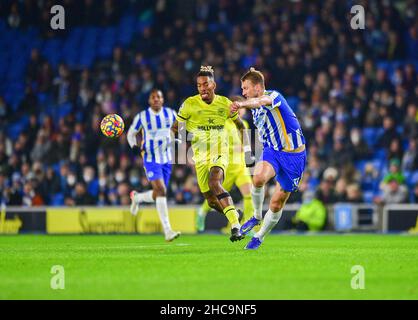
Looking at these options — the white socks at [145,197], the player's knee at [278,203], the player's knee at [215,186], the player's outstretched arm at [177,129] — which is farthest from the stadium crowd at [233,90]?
the player's knee at [278,203]

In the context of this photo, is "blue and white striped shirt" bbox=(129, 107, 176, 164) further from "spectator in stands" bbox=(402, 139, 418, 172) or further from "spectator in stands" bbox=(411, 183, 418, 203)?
"spectator in stands" bbox=(402, 139, 418, 172)

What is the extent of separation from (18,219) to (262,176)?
10621mm

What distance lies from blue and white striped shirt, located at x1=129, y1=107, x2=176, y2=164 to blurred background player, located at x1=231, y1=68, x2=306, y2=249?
4.40m

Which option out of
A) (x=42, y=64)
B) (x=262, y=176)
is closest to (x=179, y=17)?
(x=42, y=64)

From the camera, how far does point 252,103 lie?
35.7ft

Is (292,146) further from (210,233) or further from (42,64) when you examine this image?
(42,64)

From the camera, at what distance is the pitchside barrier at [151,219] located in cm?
2002

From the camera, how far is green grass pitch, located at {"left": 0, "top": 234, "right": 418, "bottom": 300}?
26.0 feet

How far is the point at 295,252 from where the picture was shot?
12.3 metres

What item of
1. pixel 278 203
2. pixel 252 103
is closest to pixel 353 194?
pixel 278 203

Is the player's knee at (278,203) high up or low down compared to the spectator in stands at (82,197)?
up

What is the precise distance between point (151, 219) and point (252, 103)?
33.4 feet

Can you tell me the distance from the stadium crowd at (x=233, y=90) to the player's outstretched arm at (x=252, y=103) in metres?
9.24

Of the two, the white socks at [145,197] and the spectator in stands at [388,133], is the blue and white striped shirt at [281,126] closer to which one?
the white socks at [145,197]
